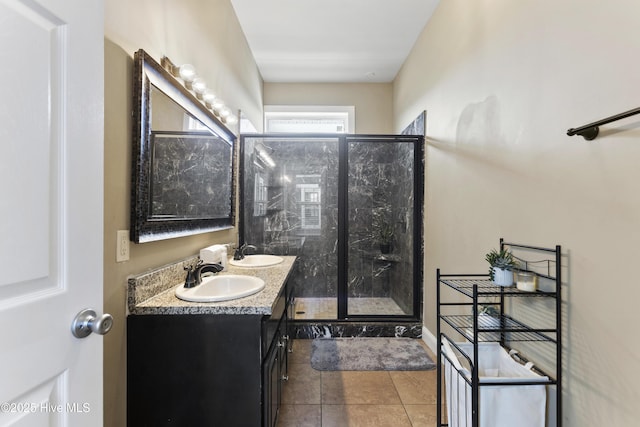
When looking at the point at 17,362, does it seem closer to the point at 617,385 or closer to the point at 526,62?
the point at 617,385

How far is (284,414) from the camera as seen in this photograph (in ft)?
6.03

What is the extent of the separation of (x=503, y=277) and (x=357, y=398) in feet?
4.20

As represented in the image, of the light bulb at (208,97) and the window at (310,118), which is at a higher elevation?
the window at (310,118)

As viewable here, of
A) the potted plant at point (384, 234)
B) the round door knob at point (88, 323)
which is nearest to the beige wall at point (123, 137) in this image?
the round door knob at point (88, 323)

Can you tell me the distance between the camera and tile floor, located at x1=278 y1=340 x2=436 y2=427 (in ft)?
5.89

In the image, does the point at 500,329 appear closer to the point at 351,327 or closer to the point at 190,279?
the point at 190,279

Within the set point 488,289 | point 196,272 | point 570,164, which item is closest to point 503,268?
point 488,289

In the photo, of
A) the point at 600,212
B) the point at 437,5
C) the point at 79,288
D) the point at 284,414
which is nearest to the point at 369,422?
the point at 284,414

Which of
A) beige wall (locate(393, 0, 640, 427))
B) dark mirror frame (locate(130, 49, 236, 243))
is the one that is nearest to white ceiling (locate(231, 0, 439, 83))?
beige wall (locate(393, 0, 640, 427))

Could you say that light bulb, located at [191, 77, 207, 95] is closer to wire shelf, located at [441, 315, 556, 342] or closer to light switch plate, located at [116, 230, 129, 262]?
light switch plate, located at [116, 230, 129, 262]

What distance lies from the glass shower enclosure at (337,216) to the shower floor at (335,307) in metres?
0.01

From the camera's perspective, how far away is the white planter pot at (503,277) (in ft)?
4.57

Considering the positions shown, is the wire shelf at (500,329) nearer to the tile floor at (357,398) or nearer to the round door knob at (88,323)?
the tile floor at (357,398)

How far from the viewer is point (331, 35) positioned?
117 inches
